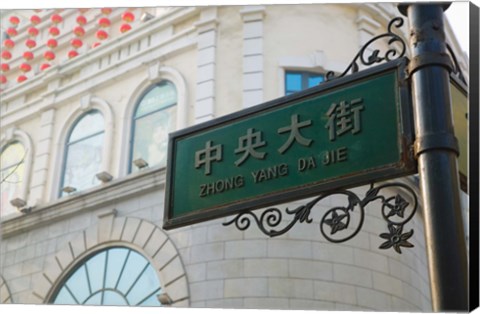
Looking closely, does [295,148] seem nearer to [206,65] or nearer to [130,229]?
[130,229]

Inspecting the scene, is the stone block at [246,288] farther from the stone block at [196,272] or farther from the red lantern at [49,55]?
the red lantern at [49,55]

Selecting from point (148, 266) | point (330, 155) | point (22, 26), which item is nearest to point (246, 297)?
point (148, 266)

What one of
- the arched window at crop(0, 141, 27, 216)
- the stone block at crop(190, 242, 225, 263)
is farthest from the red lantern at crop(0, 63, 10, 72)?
the stone block at crop(190, 242, 225, 263)

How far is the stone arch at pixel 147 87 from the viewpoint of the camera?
956 cm

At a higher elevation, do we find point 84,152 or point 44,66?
point 44,66

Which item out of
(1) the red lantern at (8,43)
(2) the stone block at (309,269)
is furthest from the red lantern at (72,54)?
(2) the stone block at (309,269)

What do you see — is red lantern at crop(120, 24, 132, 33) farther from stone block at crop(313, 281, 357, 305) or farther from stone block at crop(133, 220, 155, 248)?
stone block at crop(313, 281, 357, 305)

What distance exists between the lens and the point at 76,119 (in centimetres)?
1077

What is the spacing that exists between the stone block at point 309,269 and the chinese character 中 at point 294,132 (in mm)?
5950

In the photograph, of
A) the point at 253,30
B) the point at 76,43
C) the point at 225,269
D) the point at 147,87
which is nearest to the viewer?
the point at 225,269

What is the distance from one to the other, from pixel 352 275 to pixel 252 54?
3.06 metres

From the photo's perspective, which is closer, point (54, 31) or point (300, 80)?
point (300, 80)

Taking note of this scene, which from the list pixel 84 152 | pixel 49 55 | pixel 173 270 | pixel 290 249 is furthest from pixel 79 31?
pixel 290 249

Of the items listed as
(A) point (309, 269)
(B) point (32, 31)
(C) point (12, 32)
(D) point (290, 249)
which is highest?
(C) point (12, 32)
